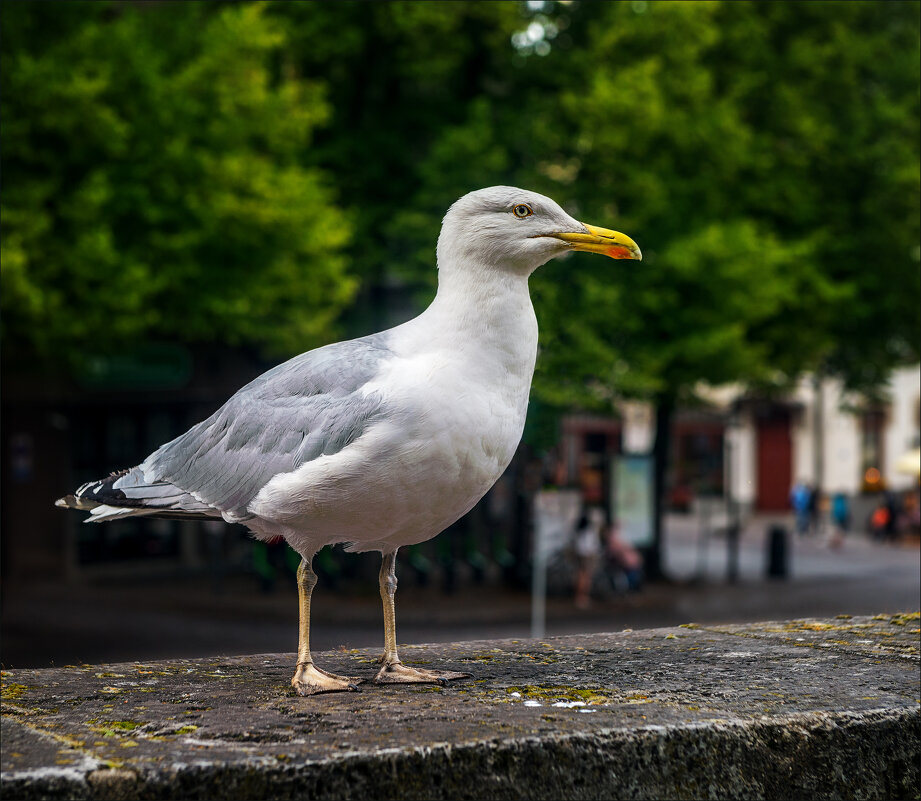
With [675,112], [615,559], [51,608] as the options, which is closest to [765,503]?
[615,559]

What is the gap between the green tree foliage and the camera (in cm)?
1595

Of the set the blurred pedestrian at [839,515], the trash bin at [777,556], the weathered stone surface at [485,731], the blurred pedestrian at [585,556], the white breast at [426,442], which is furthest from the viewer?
the blurred pedestrian at [839,515]

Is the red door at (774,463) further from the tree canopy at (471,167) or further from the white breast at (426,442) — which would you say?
the white breast at (426,442)

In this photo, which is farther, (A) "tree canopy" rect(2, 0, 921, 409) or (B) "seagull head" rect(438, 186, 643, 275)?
(A) "tree canopy" rect(2, 0, 921, 409)

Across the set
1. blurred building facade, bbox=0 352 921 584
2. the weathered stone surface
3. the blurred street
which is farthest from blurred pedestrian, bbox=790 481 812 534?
the weathered stone surface

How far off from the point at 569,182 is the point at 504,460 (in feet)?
55.0

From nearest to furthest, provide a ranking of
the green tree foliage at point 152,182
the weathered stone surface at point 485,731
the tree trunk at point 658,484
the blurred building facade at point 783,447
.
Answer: the weathered stone surface at point 485,731, the green tree foliage at point 152,182, the tree trunk at point 658,484, the blurred building facade at point 783,447

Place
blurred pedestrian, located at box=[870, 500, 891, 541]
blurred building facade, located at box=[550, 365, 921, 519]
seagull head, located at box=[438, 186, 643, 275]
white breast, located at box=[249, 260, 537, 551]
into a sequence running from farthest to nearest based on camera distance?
1. blurred building facade, located at box=[550, 365, 921, 519]
2. blurred pedestrian, located at box=[870, 500, 891, 541]
3. seagull head, located at box=[438, 186, 643, 275]
4. white breast, located at box=[249, 260, 537, 551]

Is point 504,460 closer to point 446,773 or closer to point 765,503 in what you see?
point 446,773

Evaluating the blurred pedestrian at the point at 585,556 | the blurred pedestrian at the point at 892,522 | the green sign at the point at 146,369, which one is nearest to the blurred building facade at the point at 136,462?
the green sign at the point at 146,369

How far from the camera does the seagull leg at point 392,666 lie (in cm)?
391

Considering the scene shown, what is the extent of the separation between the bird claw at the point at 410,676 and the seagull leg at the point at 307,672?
0.08 metres

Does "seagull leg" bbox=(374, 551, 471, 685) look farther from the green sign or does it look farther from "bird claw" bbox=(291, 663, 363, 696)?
the green sign

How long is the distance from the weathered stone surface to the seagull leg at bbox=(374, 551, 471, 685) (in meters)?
0.08
